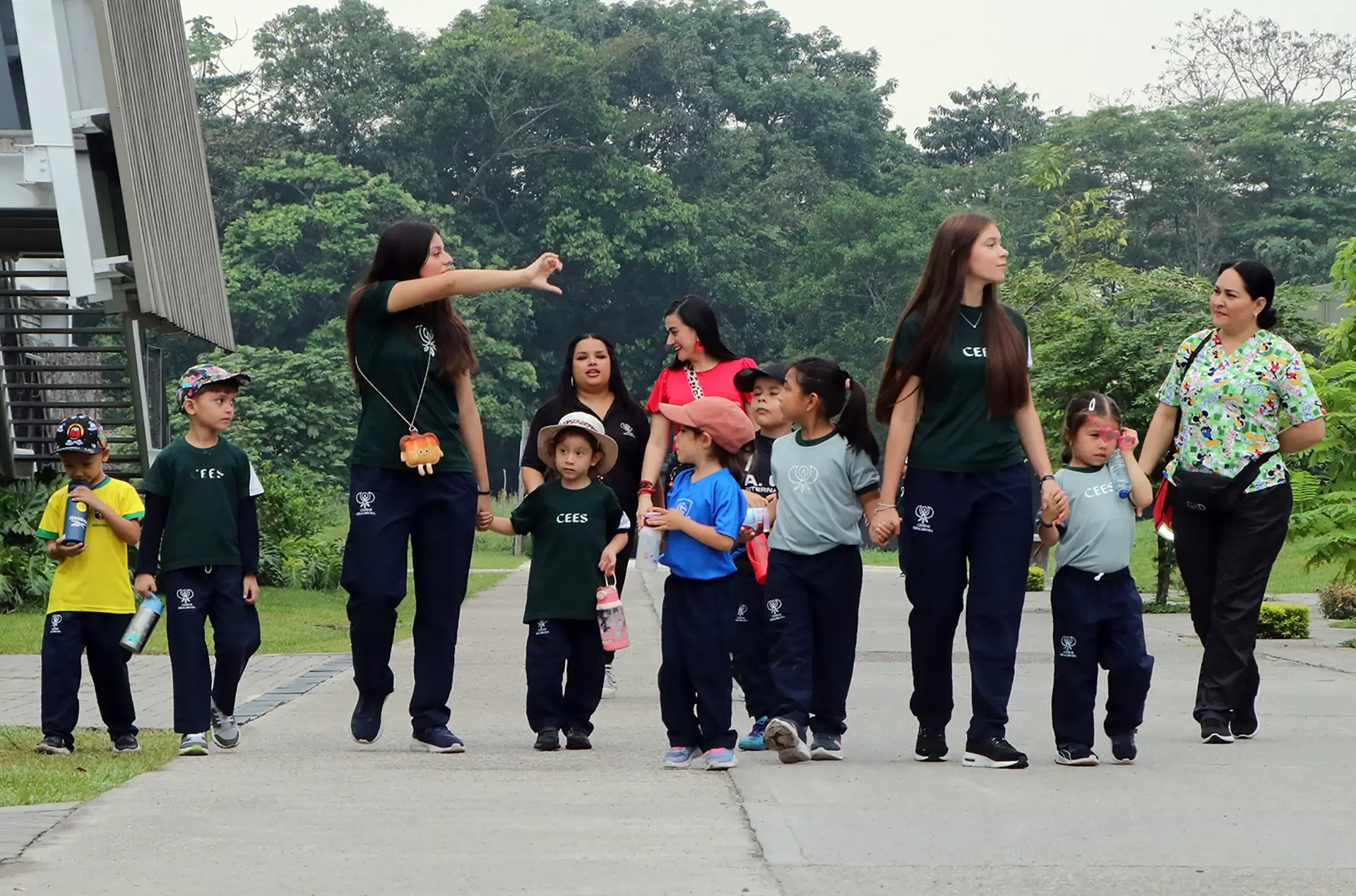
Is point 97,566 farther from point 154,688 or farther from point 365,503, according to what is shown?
point 154,688

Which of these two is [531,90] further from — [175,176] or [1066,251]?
[175,176]

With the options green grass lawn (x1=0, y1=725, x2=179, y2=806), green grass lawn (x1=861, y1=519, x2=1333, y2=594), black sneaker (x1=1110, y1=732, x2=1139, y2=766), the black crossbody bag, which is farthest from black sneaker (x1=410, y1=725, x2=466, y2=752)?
green grass lawn (x1=861, y1=519, x2=1333, y2=594)

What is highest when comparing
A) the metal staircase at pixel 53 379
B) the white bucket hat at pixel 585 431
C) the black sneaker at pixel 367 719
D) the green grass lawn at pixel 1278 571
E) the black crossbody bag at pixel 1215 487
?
the metal staircase at pixel 53 379

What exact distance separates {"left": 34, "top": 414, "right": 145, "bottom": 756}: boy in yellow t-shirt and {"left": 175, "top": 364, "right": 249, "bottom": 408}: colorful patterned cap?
0.62 metres

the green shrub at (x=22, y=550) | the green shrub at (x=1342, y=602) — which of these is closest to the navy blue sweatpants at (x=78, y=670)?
the green shrub at (x=22, y=550)

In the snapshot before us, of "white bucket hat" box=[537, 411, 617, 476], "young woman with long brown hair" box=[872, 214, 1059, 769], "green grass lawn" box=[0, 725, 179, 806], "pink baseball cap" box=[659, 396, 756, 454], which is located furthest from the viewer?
"white bucket hat" box=[537, 411, 617, 476]

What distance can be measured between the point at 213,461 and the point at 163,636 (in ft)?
25.3

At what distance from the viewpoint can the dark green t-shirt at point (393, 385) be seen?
7418 mm

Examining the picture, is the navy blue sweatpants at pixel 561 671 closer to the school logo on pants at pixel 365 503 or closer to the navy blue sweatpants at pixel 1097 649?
the school logo on pants at pixel 365 503

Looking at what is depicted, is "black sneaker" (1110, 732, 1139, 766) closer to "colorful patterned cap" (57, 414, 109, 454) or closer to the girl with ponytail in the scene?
the girl with ponytail

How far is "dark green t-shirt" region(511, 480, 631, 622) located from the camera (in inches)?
305

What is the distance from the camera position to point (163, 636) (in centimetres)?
1502

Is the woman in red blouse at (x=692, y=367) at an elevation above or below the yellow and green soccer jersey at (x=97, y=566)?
above

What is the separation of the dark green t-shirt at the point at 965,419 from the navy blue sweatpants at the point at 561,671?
1570 millimetres
